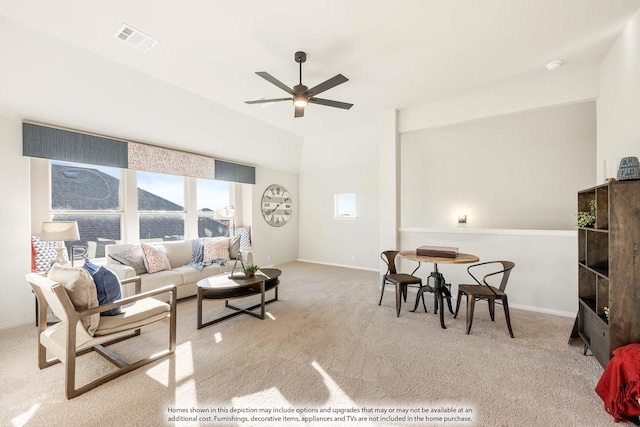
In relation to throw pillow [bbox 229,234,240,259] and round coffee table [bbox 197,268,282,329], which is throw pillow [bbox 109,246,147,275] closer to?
round coffee table [bbox 197,268,282,329]

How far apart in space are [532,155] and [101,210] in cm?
715

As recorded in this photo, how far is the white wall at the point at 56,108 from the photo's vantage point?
275cm

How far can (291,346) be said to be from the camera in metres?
2.65

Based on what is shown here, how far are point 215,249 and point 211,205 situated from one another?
51.6 inches

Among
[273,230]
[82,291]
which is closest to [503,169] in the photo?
[273,230]

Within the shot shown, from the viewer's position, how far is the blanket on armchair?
1.63 metres

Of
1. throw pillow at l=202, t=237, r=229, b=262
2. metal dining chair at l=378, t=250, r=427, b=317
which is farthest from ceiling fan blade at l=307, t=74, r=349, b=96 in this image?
throw pillow at l=202, t=237, r=229, b=262

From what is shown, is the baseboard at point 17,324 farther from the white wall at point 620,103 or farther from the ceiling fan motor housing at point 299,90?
the white wall at point 620,103

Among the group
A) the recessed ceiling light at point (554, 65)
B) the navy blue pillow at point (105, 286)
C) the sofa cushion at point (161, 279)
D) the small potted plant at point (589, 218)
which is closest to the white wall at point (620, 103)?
the recessed ceiling light at point (554, 65)

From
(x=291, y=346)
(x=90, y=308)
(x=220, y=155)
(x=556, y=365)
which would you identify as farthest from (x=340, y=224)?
(x=90, y=308)

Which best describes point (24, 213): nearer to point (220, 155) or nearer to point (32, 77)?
point (32, 77)

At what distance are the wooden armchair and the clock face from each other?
13.6 ft

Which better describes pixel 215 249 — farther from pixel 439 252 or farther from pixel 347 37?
pixel 347 37

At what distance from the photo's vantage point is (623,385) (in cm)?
169
